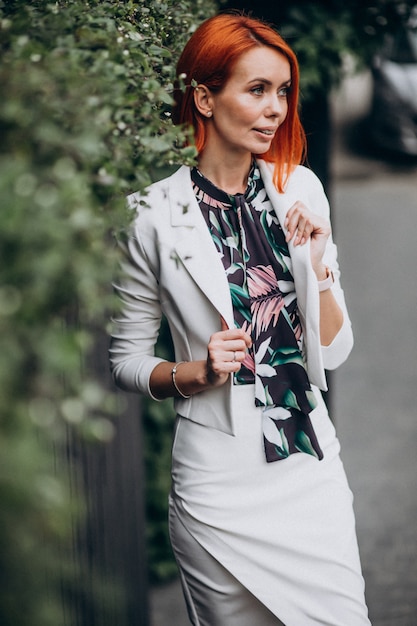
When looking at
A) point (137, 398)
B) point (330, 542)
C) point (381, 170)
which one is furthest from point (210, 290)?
point (381, 170)

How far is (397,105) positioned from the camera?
12797 mm

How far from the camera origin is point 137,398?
12.5 feet

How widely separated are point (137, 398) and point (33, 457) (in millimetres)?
2906

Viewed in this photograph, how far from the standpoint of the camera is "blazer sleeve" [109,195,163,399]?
2.28m

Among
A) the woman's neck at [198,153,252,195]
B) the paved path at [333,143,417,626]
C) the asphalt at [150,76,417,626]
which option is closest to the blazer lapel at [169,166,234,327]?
the woman's neck at [198,153,252,195]

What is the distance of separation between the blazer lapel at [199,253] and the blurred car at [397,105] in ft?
32.6

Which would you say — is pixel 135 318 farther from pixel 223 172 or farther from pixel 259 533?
pixel 259 533

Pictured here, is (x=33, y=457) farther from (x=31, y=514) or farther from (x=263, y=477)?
(x=263, y=477)

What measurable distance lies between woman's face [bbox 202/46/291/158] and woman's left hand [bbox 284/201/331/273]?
0.58 feet

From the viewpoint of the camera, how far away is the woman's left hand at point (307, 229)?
2203 mm

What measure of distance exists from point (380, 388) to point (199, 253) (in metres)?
5.08

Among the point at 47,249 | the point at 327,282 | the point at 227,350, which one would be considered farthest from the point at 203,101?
the point at 47,249

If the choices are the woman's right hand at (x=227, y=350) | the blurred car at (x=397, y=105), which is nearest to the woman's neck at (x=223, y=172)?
the woman's right hand at (x=227, y=350)

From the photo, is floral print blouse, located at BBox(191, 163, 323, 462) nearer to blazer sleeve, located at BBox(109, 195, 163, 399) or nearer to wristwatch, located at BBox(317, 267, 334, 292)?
wristwatch, located at BBox(317, 267, 334, 292)
